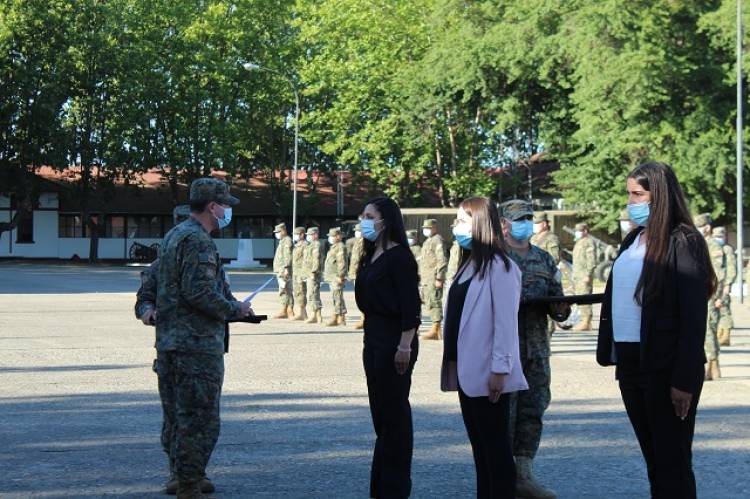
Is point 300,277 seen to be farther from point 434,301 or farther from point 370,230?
point 370,230

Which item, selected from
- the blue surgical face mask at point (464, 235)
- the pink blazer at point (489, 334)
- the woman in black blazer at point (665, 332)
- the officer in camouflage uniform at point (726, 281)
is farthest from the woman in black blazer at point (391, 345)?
the officer in camouflage uniform at point (726, 281)

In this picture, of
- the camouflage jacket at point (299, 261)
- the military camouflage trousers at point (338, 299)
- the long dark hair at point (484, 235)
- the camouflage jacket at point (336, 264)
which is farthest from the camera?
the camouflage jacket at point (299, 261)

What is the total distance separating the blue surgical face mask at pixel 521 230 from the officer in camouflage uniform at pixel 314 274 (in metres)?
13.9

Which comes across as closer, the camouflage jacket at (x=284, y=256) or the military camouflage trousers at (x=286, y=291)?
the military camouflage trousers at (x=286, y=291)

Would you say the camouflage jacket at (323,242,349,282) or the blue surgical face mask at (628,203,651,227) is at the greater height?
the blue surgical face mask at (628,203,651,227)

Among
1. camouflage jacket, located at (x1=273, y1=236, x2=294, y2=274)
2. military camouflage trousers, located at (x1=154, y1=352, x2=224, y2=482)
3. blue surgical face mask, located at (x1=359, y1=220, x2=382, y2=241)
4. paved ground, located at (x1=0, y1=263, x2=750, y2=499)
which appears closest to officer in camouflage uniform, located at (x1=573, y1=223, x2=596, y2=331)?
paved ground, located at (x1=0, y1=263, x2=750, y2=499)

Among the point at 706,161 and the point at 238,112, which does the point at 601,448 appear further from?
the point at 238,112

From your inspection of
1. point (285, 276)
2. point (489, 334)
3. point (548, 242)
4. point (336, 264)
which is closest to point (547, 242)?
point (548, 242)

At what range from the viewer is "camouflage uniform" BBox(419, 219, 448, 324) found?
18312 mm

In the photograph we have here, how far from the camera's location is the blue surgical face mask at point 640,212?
5.30 m

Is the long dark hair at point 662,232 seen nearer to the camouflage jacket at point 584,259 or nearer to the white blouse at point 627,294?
the white blouse at point 627,294

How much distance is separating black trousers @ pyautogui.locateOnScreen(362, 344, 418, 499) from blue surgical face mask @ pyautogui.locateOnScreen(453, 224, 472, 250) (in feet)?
2.78

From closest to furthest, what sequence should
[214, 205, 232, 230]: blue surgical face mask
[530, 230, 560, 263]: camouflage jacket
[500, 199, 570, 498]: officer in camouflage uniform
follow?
[214, 205, 232, 230]: blue surgical face mask → [500, 199, 570, 498]: officer in camouflage uniform → [530, 230, 560, 263]: camouflage jacket

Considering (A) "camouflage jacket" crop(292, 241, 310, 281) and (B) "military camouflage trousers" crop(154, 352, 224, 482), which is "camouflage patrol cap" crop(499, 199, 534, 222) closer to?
(B) "military camouflage trousers" crop(154, 352, 224, 482)
